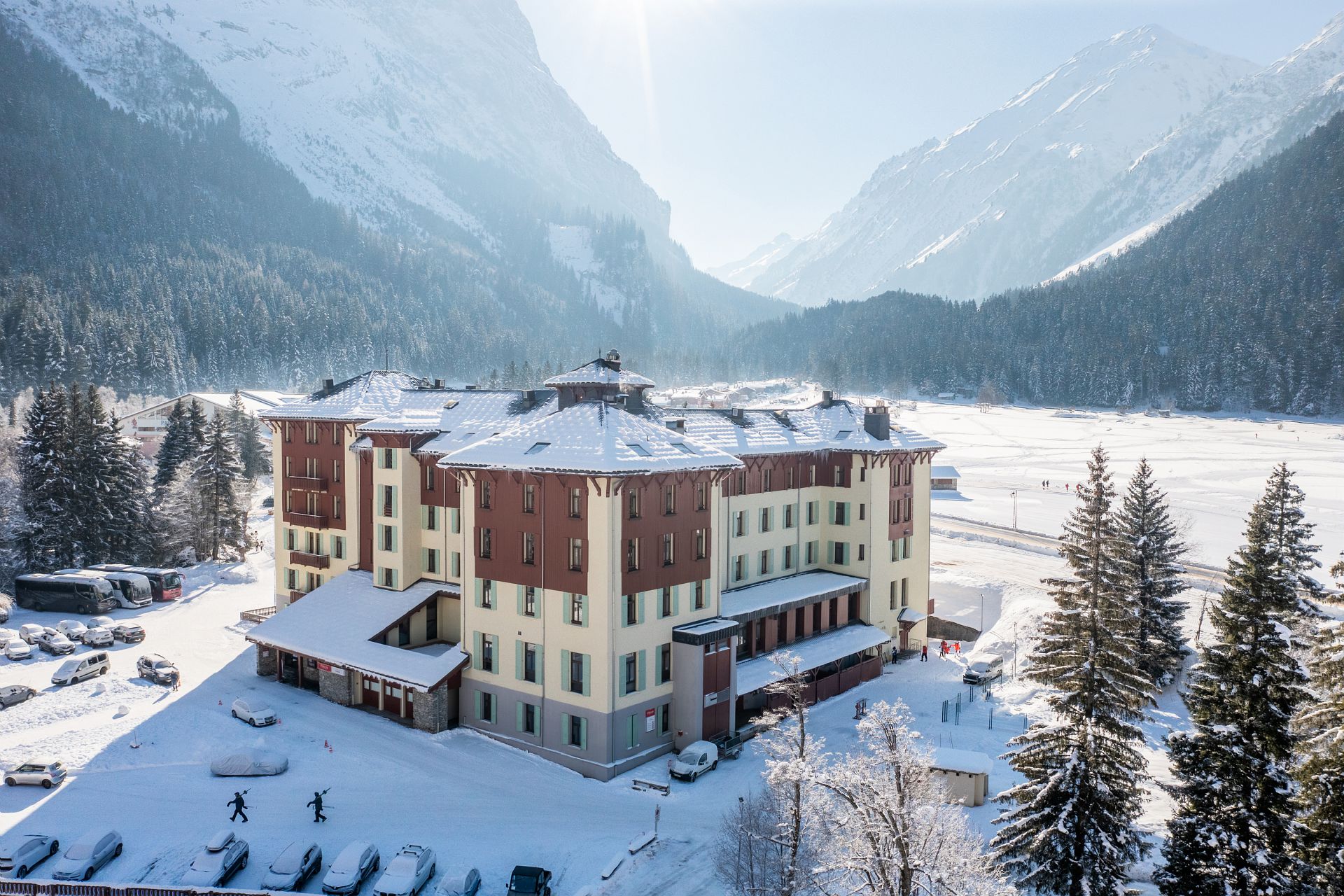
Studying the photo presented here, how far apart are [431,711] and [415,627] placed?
336 inches

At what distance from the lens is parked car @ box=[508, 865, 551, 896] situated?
29.8m

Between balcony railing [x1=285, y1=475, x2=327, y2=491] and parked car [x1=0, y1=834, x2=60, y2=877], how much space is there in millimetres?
29446

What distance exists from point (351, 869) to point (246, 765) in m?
12.4

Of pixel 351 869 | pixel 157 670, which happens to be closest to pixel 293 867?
pixel 351 869

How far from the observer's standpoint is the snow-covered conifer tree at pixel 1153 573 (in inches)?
2048

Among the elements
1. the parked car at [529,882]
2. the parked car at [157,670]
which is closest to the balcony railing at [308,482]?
the parked car at [157,670]

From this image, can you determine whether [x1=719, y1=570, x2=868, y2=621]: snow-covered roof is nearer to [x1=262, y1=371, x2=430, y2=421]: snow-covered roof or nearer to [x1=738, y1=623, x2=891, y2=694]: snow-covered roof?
[x1=738, y1=623, x2=891, y2=694]: snow-covered roof

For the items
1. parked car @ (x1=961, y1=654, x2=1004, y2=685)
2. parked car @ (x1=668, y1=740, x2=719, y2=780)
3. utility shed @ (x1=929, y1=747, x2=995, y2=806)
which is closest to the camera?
utility shed @ (x1=929, y1=747, x2=995, y2=806)

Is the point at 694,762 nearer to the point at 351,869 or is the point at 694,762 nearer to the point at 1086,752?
the point at 351,869

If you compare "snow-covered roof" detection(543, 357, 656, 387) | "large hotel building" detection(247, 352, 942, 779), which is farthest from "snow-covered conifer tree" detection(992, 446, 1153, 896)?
"snow-covered roof" detection(543, 357, 656, 387)

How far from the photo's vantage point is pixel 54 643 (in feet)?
187

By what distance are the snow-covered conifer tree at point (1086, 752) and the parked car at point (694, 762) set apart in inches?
573

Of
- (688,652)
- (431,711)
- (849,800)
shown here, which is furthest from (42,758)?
(849,800)

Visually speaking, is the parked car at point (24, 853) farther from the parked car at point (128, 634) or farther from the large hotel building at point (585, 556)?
the parked car at point (128, 634)
